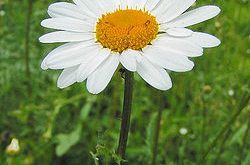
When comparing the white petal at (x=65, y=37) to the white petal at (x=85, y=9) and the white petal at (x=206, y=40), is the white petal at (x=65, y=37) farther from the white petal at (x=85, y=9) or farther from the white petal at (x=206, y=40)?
the white petal at (x=206, y=40)

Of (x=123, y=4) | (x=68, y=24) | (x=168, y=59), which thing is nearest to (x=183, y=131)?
(x=123, y=4)

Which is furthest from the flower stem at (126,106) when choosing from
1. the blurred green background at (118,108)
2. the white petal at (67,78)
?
the blurred green background at (118,108)

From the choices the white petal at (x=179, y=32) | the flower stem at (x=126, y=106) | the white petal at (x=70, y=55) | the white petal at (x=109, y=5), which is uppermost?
the white petal at (x=109, y=5)

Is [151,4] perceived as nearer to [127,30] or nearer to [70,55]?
[127,30]

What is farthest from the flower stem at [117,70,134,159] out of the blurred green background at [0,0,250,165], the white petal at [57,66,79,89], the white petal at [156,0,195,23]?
the blurred green background at [0,0,250,165]

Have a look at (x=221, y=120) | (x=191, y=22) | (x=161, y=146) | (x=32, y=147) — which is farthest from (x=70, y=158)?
(x=191, y=22)

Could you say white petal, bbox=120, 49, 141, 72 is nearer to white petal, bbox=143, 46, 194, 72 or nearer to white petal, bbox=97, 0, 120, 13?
white petal, bbox=143, 46, 194, 72
